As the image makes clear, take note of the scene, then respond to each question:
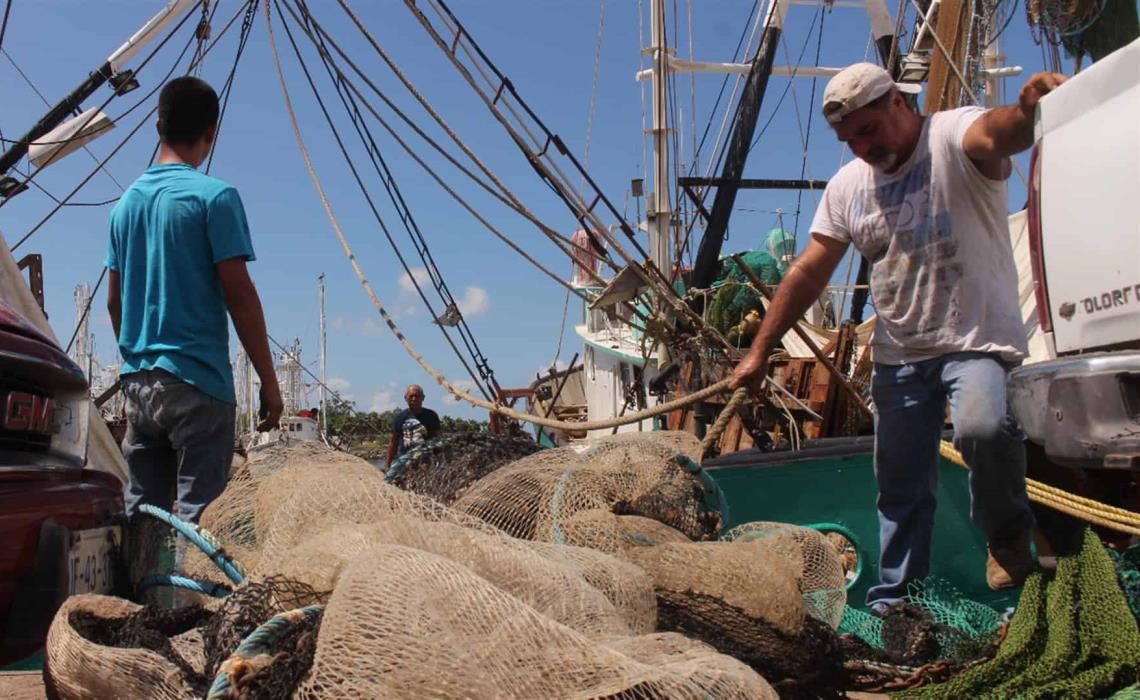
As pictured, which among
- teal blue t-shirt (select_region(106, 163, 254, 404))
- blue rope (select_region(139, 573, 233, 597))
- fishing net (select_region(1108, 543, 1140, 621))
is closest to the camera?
blue rope (select_region(139, 573, 233, 597))

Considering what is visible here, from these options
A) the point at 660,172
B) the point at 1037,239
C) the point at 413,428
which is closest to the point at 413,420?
the point at 413,428

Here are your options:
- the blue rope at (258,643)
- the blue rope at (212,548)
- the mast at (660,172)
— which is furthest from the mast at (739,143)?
the blue rope at (258,643)

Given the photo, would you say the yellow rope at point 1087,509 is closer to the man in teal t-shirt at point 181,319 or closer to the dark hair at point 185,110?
the man in teal t-shirt at point 181,319

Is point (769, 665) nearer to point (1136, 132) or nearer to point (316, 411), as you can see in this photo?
point (1136, 132)

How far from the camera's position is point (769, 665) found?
8.37 ft

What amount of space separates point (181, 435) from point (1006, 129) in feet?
9.70

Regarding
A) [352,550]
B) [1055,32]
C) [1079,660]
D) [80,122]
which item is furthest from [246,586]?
[80,122]

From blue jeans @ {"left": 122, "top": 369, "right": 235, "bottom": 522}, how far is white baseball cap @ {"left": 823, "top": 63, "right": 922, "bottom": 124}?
240cm

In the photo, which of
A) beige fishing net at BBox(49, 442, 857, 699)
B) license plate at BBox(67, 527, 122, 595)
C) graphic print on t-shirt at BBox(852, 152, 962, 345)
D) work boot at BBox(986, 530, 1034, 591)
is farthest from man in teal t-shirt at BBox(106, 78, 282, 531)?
work boot at BBox(986, 530, 1034, 591)

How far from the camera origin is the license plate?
2738 mm

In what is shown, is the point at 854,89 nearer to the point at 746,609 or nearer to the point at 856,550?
the point at 746,609

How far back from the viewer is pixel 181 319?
3.50m

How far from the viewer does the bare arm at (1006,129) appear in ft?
9.62

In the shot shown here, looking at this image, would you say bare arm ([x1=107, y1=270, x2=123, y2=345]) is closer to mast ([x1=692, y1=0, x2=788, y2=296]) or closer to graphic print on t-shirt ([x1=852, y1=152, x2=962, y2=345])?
graphic print on t-shirt ([x1=852, y1=152, x2=962, y2=345])
